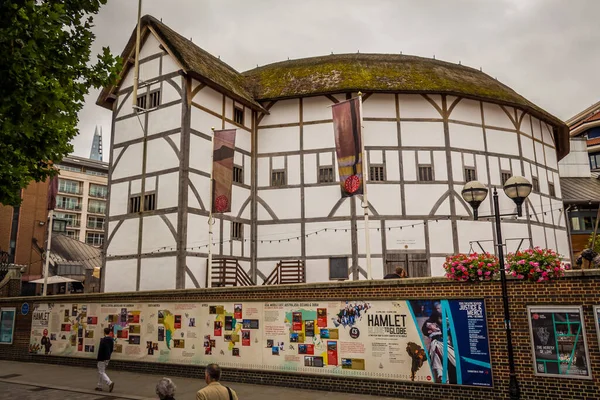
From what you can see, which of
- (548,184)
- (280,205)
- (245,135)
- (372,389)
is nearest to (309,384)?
(372,389)

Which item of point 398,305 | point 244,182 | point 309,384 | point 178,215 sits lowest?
point 309,384

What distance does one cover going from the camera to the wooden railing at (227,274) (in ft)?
68.0

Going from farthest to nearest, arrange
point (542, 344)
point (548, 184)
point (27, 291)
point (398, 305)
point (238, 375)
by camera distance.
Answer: point (27, 291) < point (548, 184) < point (238, 375) < point (398, 305) < point (542, 344)

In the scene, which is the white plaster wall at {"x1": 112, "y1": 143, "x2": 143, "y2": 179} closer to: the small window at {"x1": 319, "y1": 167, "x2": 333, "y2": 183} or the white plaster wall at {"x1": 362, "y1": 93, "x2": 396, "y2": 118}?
the small window at {"x1": 319, "y1": 167, "x2": 333, "y2": 183}

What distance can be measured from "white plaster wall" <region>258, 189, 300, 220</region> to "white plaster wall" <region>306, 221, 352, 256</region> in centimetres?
144

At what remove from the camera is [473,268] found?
10445 millimetres

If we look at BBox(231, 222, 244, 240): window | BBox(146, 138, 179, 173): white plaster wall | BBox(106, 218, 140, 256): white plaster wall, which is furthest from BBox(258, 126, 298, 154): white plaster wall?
BBox(106, 218, 140, 256): white plaster wall

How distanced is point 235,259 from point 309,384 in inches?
435

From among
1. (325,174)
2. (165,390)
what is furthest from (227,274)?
(165,390)

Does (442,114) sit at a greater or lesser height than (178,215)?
greater

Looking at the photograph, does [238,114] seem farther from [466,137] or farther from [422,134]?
[466,137]

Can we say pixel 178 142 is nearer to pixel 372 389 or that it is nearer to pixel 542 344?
pixel 372 389

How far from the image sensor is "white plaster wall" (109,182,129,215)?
2245cm

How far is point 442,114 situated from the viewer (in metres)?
24.1
